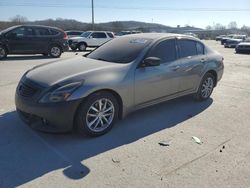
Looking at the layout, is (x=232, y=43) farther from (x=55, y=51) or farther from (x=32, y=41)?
(x=32, y=41)

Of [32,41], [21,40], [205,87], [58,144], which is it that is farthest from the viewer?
[32,41]

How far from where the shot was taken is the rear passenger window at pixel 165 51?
208 inches

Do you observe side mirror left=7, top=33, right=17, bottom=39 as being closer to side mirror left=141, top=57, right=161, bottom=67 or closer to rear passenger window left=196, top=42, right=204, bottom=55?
rear passenger window left=196, top=42, right=204, bottom=55

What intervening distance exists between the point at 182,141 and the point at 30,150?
228cm

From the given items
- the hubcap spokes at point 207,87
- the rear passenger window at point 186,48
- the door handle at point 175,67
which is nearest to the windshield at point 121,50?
the door handle at point 175,67

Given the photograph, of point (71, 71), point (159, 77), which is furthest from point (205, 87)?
point (71, 71)

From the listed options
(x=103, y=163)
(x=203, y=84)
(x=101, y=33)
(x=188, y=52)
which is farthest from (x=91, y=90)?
(x=101, y=33)

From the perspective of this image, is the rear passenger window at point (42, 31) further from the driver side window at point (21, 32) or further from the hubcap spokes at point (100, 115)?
the hubcap spokes at point (100, 115)

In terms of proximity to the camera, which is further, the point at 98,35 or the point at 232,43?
the point at 232,43

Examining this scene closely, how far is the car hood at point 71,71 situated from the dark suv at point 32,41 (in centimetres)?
1058

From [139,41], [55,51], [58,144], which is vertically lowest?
[58,144]

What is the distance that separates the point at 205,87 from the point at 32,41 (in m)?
11.1

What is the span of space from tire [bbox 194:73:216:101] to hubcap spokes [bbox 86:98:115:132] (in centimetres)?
270

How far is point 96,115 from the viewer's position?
14.5 ft
